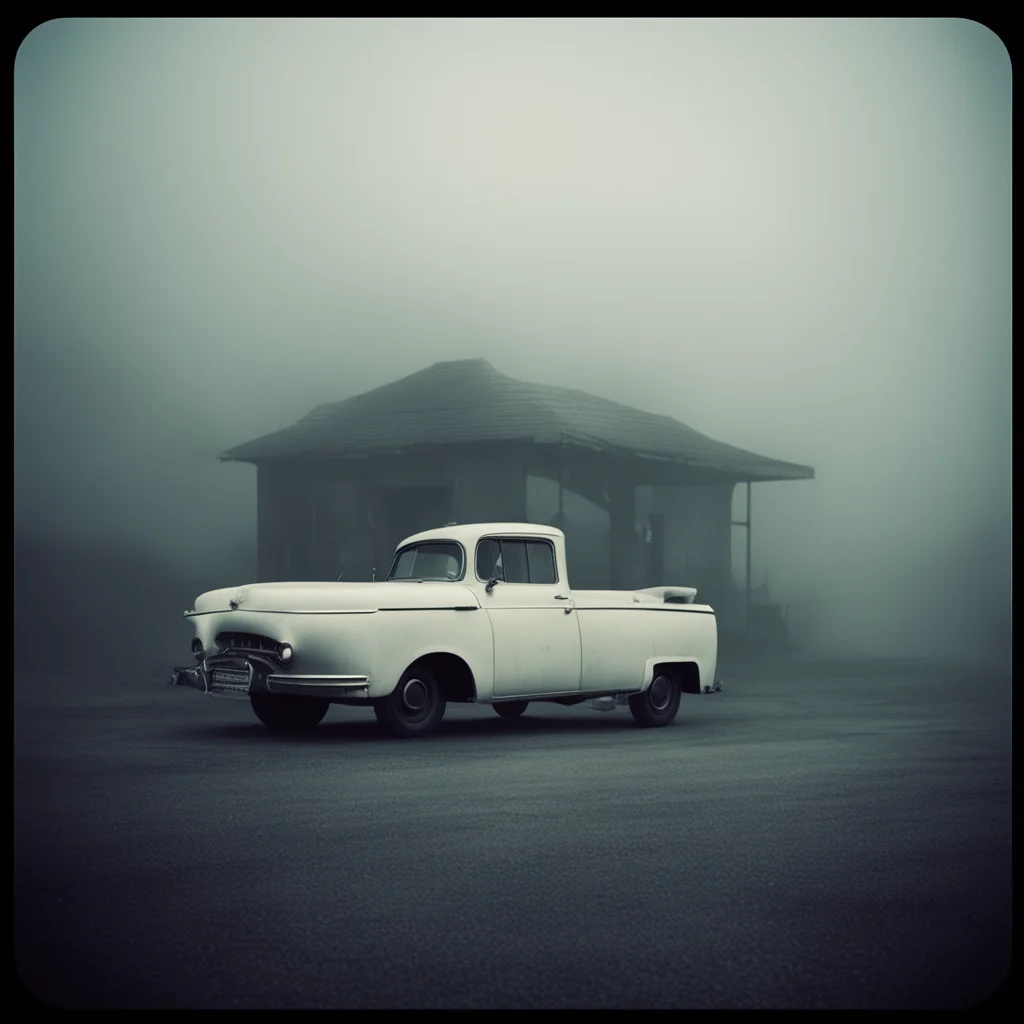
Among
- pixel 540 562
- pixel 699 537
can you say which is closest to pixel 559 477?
pixel 699 537

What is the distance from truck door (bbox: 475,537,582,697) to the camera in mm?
11562

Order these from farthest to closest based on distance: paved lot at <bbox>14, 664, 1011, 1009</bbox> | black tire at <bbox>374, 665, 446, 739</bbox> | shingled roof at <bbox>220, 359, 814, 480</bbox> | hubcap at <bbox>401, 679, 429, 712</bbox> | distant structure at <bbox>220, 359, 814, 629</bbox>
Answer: distant structure at <bbox>220, 359, 814, 629</bbox>
shingled roof at <bbox>220, 359, 814, 480</bbox>
hubcap at <bbox>401, 679, 429, 712</bbox>
black tire at <bbox>374, 665, 446, 739</bbox>
paved lot at <bbox>14, 664, 1011, 1009</bbox>

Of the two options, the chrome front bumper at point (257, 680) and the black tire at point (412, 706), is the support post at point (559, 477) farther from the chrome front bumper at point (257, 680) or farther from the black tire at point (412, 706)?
the chrome front bumper at point (257, 680)

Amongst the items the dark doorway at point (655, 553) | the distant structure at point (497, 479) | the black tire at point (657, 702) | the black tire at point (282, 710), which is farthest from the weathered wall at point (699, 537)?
the black tire at point (282, 710)

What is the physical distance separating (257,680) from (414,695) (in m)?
1.34

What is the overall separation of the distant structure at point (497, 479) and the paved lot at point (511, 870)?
43.6 feet

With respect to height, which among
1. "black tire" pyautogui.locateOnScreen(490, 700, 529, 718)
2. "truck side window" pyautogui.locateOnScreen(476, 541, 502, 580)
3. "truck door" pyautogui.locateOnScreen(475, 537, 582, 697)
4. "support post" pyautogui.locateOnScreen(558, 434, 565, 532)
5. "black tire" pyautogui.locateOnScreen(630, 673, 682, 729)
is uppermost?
"support post" pyautogui.locateOnScreen(558, 434, 565, 532)

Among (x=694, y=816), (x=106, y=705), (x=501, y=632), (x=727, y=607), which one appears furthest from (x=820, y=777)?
(x=727, y=607)

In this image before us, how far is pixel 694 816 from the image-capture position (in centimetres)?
724

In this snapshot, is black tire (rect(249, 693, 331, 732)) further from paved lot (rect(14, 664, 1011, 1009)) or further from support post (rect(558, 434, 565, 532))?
support post (rect(558, 434, 565, 532))

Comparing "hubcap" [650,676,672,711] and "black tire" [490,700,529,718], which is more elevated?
"hubcap" [650,676,672,711]

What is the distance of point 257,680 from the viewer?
1088 cm

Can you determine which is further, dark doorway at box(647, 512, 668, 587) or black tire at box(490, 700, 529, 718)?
dark doorway at box(647, 512, 668, 587)

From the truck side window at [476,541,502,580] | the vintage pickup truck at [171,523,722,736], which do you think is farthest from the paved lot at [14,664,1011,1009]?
the truck side window at [476,541,502,580]
